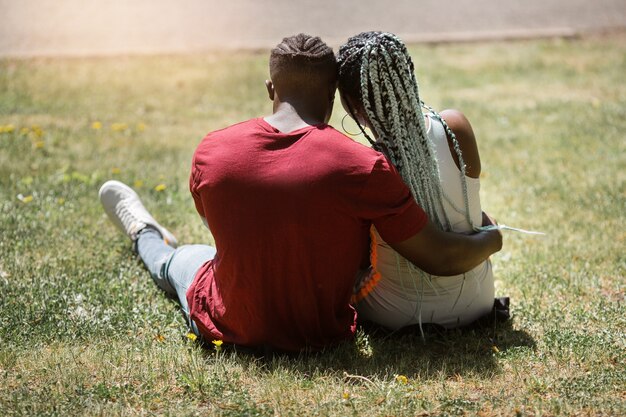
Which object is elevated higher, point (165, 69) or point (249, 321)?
point (165, 69)

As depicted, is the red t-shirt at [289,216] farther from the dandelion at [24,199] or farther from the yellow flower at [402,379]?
→ the dandelion at [24,199]

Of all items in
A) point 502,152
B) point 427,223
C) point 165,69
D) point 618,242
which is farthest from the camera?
point 165,69

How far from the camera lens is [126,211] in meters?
4.98

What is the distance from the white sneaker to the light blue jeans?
6cm

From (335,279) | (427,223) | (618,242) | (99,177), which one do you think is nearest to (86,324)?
(335,279)

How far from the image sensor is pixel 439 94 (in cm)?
847

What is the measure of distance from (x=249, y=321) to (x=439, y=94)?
535 centimetres

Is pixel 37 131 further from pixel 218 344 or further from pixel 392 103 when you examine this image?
pixel 392 103

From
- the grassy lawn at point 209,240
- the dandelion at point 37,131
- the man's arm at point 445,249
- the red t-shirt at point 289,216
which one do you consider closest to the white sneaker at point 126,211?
the grassy lawn at point 209,240

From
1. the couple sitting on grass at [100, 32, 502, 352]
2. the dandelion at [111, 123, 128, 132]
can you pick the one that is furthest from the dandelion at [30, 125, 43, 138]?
the couple sitting on grass at [100, 32, 502, 352]

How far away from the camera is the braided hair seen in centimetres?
345

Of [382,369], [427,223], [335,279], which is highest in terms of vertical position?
[427,223]

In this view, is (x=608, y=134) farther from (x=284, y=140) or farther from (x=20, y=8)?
(x=20, y=8)

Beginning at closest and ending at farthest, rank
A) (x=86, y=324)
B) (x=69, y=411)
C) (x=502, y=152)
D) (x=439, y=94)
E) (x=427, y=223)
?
(x=69, y=411)
(x=427, y=223)
(x=86, y=324)
(x=502, y=152)
(x=439, y=94)
